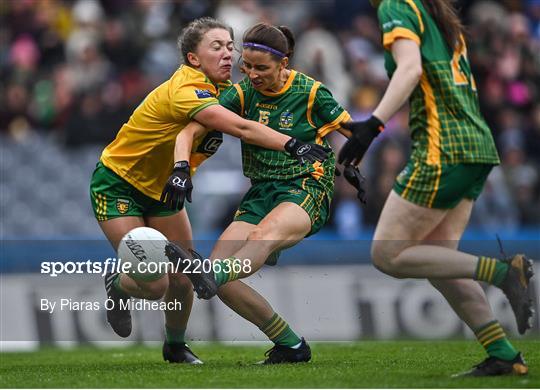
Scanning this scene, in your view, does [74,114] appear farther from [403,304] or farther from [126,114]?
[403,304]

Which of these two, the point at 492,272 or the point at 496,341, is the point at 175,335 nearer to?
the point at 496,341

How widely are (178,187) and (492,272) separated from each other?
80.2 inches

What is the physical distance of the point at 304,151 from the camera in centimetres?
762

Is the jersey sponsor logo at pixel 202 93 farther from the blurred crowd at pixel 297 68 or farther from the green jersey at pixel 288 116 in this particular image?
the blurred crowd at pixel 297 68

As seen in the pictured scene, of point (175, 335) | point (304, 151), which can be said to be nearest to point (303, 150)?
point (304, 151)

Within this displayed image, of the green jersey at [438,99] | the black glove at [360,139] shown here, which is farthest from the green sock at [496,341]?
the black glove at [360,139]

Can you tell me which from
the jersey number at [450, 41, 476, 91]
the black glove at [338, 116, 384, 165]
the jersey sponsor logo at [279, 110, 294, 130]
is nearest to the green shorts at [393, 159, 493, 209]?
the black glove at [338, 116, 384, 165]

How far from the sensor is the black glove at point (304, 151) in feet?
25.0

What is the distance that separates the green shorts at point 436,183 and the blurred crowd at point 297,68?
6750mm

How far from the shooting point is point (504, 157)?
Result: 1446 cm

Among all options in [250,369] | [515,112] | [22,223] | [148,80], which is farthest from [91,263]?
[515,112]

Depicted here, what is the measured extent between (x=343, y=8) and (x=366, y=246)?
551 centimetres

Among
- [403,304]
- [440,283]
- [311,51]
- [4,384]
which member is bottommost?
[403,304]

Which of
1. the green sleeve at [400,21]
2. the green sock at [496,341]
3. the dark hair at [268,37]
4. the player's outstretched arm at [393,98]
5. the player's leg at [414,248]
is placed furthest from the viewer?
the dark hair at [268,37]
